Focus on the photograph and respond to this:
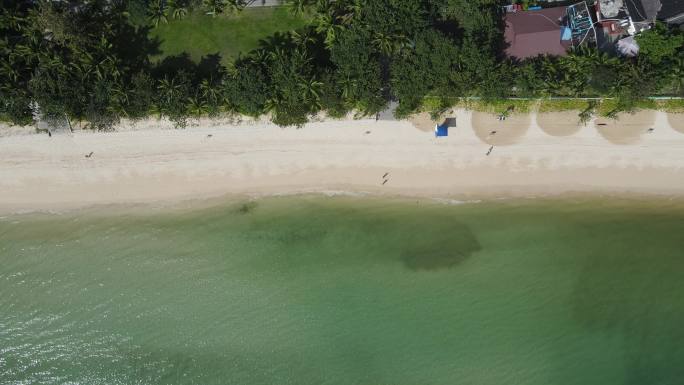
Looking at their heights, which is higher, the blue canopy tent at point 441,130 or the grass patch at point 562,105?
the grass patch at point 562,105

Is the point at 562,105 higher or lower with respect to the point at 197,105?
lower

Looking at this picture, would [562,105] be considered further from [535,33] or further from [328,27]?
[328,27]

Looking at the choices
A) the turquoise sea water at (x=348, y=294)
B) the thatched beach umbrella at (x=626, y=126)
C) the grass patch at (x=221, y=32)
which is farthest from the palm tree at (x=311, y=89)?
the thatched beach umbrella at (x=626, y=126)

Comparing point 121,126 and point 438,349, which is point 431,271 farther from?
point 121,126

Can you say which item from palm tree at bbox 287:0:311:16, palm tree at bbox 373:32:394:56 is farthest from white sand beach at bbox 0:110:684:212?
palm tree at bbox 287:0:311:16

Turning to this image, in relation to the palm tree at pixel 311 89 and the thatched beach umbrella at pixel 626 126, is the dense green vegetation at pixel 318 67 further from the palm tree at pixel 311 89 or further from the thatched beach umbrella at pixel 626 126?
the thatched beach umbrella at pixel 626 126

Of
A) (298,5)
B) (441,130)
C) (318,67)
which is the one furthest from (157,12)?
(441,130)
